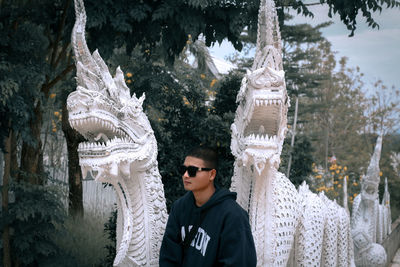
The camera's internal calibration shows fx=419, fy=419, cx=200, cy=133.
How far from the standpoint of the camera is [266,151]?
2404mm

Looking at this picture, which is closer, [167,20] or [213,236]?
[213,236]

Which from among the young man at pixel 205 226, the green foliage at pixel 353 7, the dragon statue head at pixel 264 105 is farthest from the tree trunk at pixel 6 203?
the green foliage at pixel 353 7

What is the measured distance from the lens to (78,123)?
2.32m

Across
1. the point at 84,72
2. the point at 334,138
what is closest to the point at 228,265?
the point at 84,72

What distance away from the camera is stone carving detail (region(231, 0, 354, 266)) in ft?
7.89

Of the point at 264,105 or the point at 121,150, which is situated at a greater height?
the point at 264,105

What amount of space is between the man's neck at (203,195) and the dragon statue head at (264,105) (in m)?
0.30

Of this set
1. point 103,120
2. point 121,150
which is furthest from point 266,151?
point 103,120

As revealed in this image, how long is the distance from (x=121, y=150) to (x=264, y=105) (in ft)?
2.81

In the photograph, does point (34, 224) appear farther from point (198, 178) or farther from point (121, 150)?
point (198, 178)

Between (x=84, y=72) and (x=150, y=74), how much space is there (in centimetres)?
291

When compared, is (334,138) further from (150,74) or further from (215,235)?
(215,235)

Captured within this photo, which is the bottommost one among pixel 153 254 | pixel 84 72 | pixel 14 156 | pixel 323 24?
pixel 153 254

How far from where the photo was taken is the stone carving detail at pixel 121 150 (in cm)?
231
